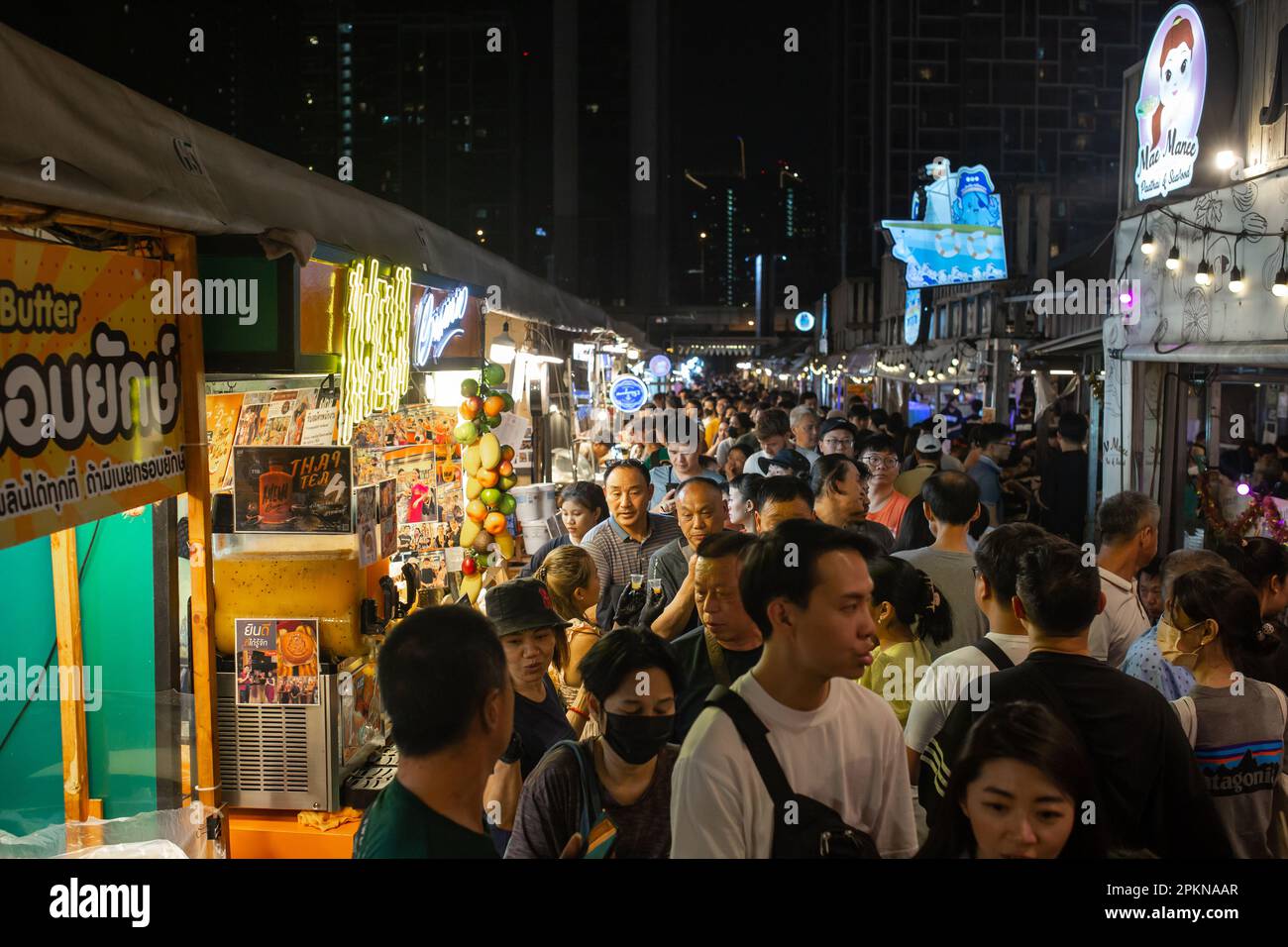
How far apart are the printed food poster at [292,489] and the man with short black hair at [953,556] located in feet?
8.16

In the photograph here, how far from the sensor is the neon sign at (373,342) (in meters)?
4.73

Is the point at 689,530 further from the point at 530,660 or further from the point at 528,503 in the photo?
the point at 528,503

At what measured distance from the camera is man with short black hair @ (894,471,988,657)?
4.61 m

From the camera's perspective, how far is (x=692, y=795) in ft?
7.55

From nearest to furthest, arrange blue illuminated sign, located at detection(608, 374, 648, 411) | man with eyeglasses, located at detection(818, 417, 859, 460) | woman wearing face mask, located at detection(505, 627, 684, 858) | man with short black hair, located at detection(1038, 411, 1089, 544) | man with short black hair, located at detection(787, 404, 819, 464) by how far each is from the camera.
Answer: woman wearing face mask, located at detection(505, 627, 684, 858) → man with eyeglasses, located at detection(818, 417, 859, 460) → man with short black hair, located at detection(1038, 411, 1089, 544) → man with short black hair, located at detection(787, 404, 819, 464) → blue illuminated sign, located at detection(608, 374, 648, 411)

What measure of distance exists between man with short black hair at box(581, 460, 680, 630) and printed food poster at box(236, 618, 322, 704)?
75.2 inches

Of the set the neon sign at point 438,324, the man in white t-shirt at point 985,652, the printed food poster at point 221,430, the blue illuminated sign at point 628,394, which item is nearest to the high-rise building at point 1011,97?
the blue illuminated sign at point 628,394

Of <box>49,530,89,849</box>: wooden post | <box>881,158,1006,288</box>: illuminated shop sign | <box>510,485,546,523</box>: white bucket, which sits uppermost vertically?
<box>881,158,1006,288</box>: illuminated shop sign

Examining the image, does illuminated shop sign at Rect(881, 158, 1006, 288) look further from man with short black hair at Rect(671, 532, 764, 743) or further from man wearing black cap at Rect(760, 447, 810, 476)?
man with short black hair at Rect(671, 532, 764, 743)

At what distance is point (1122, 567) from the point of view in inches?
A: 185

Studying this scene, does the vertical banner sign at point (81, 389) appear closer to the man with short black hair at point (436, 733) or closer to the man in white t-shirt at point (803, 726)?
the man with short black hair at point (436, 733)

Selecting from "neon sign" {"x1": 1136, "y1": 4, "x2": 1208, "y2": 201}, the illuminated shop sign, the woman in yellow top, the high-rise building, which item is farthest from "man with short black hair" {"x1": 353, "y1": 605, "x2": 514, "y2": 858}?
the high-rise building

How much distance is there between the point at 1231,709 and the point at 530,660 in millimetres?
2289
